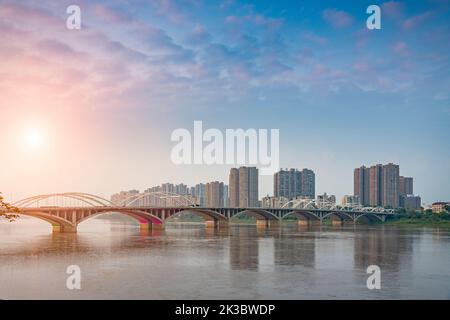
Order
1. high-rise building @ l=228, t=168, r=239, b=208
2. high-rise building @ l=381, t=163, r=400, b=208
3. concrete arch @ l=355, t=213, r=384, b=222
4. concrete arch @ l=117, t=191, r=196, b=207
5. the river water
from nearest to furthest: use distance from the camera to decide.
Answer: the river water, concrete arch @ l=117, t=191, r=196, b=207, concrete arch @ l=355, t=213, r=384, b=222, high-rise building @ l=228, t=168, r=239, b=208, high-rise building @ l=381, t=163, r=400, b=208

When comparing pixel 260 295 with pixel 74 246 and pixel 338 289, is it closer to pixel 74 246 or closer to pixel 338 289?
pixel 338 289

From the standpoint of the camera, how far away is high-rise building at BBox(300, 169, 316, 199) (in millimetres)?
181875

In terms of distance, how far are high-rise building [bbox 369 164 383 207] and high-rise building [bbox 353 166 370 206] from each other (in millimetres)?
2617

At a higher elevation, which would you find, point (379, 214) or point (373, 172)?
point (373, 172)

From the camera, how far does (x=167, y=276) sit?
30500 mm

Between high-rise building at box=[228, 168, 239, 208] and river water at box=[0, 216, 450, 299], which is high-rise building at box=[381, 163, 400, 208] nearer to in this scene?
high-rise building at box=[228, 168, 239, 208]

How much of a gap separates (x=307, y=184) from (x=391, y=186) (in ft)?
94.3

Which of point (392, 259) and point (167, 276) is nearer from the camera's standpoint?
point (167, 276)

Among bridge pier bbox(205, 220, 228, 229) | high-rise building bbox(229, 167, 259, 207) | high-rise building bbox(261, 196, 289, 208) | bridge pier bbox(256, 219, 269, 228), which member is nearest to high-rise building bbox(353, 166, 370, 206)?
high-rise building bbox(261, 196, 289, 208)

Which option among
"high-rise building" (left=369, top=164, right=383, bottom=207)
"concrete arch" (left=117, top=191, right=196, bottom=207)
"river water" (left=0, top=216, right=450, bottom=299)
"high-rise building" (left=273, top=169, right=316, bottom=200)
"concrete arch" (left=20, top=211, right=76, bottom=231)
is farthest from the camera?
"high-rise building" (left=369, top=164, right=383, bottom=207)

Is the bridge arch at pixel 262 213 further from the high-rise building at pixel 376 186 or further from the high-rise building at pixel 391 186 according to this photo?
the high-rise building at pixel 391 186
